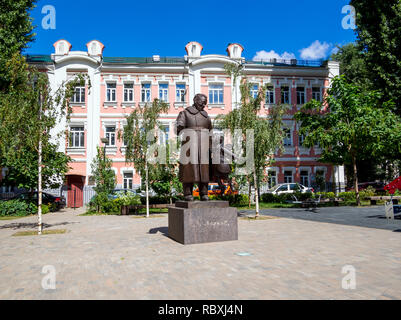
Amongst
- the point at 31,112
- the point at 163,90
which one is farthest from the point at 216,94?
the point at 31,112

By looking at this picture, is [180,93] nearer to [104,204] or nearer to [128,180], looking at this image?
[128,180]

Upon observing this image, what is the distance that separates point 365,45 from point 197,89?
44.8 ft

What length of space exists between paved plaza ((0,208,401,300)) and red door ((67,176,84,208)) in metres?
16.9

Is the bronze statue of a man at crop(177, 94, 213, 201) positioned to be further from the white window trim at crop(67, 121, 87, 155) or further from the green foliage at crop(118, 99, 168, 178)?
the white window trim at crop(67, 121, 87, 155)

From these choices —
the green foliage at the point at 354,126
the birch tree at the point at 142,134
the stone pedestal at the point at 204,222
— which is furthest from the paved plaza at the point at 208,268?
the green foliage at the point at 354,126

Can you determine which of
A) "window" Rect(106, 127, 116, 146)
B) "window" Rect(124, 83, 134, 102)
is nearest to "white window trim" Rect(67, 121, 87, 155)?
A: "window" Rect(106, 127, 116, 146)

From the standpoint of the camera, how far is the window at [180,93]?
2627cm

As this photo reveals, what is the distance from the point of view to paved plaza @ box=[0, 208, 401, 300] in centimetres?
354

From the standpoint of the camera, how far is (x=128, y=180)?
81.7 ft

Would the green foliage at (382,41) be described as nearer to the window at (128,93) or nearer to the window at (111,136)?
the window at (128,93)
